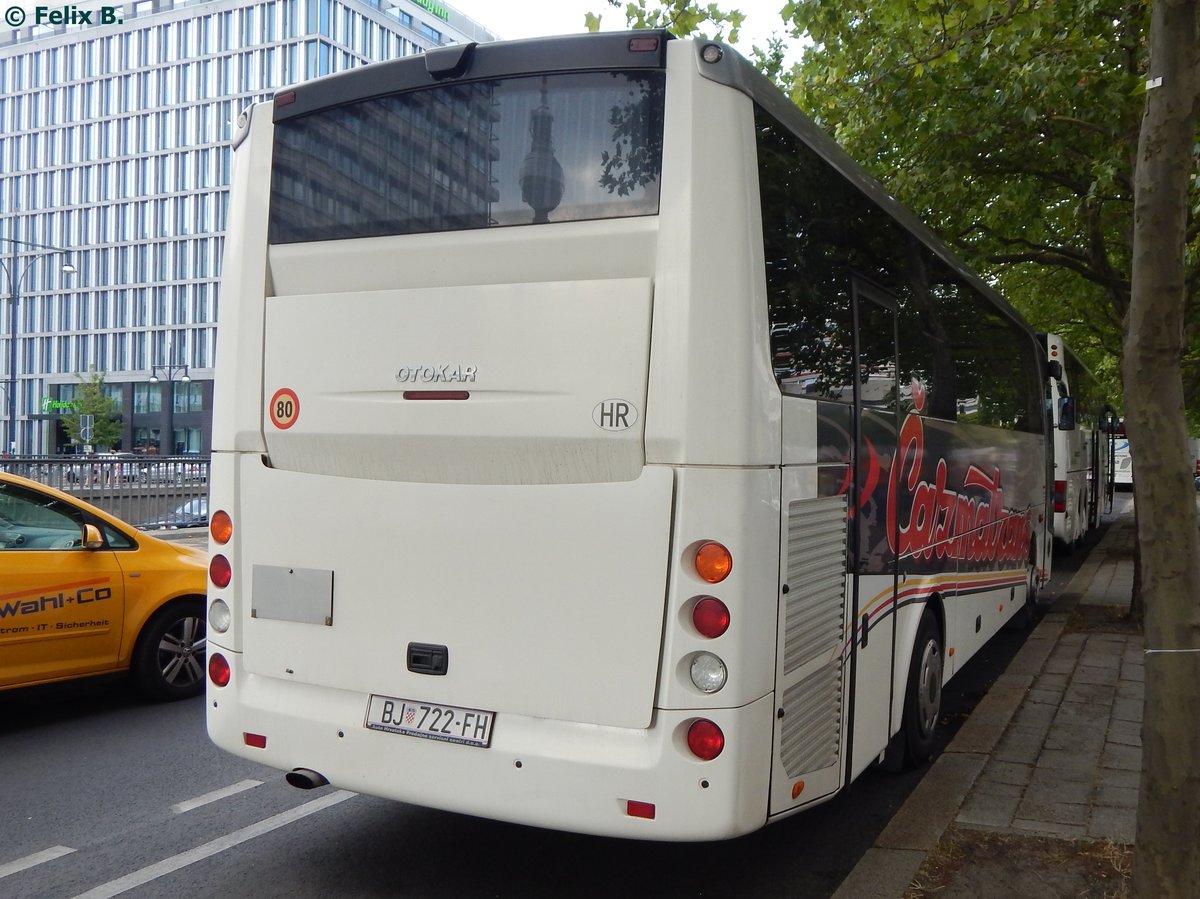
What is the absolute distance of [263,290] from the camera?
15.8ft

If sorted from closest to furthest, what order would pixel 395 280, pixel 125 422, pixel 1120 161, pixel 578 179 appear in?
pixel 578 179
pixel 395 280
pixel 1120 161
pixel 125 422

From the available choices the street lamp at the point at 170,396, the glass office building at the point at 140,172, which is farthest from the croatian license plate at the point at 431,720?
the street lamp at the point at 170,396

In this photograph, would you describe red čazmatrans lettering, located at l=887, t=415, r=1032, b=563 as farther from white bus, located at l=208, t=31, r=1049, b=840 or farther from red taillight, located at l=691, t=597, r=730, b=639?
red taillight, located at l=691, t=597, r=730, b=639

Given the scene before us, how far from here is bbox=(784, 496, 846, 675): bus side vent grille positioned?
419cm

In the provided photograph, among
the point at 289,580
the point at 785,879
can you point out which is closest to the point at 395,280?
the point at 289,580

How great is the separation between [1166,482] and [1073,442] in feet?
50.7

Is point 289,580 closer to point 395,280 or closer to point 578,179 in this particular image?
point 395,280

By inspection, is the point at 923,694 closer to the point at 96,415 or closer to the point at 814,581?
the point at 814,581

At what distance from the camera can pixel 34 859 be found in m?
4.84

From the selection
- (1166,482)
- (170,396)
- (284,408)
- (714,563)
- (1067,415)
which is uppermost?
(170,396)

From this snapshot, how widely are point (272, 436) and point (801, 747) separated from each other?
247 cm

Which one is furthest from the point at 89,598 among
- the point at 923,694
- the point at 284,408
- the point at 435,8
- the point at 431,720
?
the point at 435,8

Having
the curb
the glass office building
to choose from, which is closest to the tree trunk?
the curb

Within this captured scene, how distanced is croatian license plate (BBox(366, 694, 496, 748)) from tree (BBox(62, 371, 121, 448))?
242 ft
